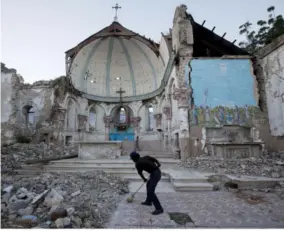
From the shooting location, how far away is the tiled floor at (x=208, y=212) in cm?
341

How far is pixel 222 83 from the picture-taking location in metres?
12.2

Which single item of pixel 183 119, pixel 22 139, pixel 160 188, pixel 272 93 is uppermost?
pixel 272 93

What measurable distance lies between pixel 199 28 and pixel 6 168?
16556 millimetres

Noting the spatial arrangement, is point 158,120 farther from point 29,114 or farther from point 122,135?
point 29,114

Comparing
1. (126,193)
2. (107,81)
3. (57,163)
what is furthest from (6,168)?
Answer: (107,81)

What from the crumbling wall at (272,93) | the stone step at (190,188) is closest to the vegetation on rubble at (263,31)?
the crumbling wall at (272,93)

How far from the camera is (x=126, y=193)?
5.52 m

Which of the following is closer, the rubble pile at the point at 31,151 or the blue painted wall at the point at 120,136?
the rubble pile at the point at 31,151

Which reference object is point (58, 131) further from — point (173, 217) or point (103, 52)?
point (173, 217)

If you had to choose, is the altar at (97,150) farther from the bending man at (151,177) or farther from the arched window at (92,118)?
the arched window at (92,118)

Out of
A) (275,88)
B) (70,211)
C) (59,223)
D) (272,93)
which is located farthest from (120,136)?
(59,223)

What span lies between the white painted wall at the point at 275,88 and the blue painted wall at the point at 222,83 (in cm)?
98

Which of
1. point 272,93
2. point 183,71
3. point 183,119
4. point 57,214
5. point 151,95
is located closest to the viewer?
point 57,214

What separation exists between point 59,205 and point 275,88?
13.5 metres
